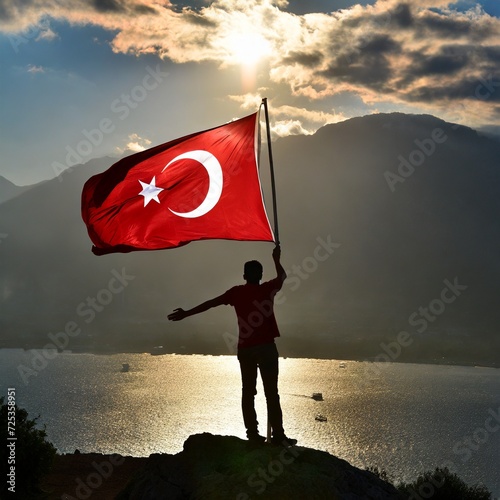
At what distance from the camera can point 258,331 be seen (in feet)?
36.3

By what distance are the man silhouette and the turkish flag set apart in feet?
5.24

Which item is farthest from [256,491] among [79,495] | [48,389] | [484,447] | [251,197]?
[48,389]

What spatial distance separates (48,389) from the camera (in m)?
181

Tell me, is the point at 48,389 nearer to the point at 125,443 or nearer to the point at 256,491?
the point at 125,443

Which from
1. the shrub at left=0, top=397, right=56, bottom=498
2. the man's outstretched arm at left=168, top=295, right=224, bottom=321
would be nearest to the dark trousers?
the man's outstretched arm at left=168, top=295, right=224, bottom=321

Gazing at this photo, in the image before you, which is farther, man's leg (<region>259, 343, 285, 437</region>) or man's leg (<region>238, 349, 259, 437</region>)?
man's leg (<region>238, 349, 259, 437</region>)

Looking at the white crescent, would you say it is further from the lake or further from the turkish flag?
the lake

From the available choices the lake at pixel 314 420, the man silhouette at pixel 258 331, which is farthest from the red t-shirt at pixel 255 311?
the lake at pixel 314 420

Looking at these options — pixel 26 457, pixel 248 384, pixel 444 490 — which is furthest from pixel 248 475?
pixel 444 490

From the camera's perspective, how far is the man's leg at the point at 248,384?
11289 mm

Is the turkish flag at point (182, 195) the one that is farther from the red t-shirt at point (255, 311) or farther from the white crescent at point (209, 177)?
the red t-shirt at point (255, 311)

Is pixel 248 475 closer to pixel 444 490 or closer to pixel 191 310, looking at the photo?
pixel 191 310

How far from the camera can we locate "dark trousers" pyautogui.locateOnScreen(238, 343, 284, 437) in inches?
437

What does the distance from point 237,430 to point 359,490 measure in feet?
405
